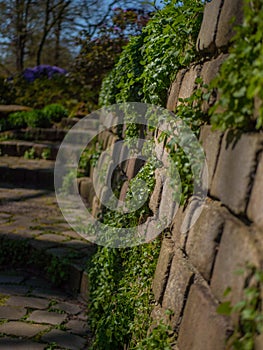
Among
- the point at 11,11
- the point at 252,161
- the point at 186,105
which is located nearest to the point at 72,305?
the point at 186,105

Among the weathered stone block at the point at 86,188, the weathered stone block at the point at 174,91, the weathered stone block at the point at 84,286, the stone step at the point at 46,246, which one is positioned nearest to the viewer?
the weathered stone block at the point at 174,91

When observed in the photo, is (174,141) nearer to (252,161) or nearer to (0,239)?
(252,161)

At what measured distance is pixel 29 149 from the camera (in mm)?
8180

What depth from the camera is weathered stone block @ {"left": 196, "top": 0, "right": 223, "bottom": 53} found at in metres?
1.94

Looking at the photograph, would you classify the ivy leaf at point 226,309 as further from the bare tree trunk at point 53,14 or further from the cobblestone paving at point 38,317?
the bare tree trunk at point 53,14

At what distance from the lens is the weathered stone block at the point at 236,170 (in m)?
1.39

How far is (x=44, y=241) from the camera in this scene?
14.5 ft

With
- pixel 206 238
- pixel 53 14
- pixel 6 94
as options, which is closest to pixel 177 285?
pixel 206 238

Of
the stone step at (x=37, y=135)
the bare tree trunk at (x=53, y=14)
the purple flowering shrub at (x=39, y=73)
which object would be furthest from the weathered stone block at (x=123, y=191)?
the bare tree trunk at (x=53, y=14)

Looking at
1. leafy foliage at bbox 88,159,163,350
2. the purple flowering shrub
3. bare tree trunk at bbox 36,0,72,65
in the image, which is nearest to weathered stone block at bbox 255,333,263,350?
leafy foliage at bbox 88,159,163,350

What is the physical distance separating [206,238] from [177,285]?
33 cm

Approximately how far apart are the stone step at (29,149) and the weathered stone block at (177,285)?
20.0ft

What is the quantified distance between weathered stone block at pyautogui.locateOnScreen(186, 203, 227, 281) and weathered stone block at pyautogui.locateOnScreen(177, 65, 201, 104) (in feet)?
1.99

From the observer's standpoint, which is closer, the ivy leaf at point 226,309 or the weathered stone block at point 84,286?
the ivy leaf at point 226,309
